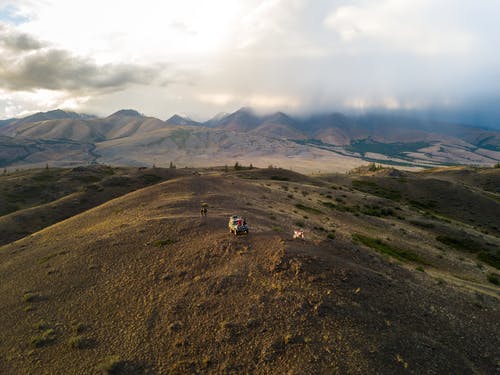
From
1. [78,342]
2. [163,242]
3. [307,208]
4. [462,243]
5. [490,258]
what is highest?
[163,242]

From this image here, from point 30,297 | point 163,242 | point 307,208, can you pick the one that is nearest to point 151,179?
point 307,208

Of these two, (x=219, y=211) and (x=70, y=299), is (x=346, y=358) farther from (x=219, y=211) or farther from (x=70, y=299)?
(x=219, y=211)

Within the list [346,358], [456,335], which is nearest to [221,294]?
[346,358]

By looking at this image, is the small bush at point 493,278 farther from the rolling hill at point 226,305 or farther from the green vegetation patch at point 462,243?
the green vegetation patch at point 462,243

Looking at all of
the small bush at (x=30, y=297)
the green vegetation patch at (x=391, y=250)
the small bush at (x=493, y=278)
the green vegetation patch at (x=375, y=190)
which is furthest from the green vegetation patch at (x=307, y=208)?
the green vegetation patch at (x=375, y=190)

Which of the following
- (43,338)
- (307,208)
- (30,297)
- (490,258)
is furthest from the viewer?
(307,208)

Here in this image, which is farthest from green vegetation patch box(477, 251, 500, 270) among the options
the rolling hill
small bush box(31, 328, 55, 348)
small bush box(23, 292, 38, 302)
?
small bush box(23, 292, 38, 302)

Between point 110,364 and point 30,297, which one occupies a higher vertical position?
point 110,364

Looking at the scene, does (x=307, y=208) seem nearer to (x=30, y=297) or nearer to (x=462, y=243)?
(x=462, y=243)
